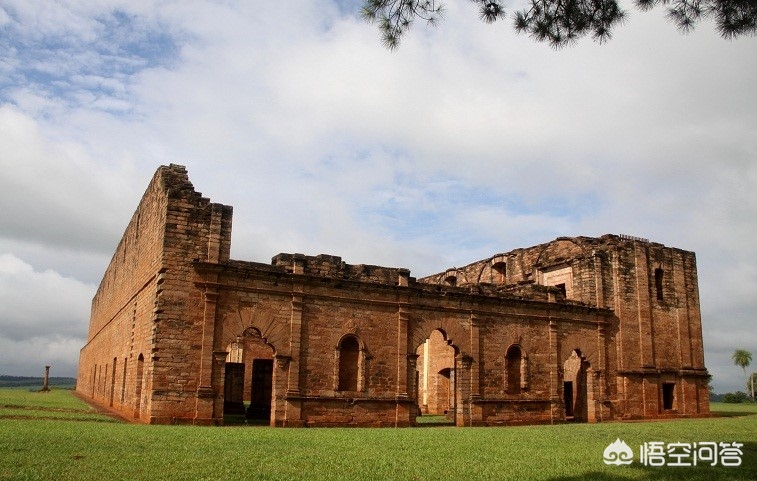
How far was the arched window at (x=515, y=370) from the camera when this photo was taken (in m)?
24.8

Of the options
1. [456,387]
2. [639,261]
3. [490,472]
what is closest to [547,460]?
[490,472]

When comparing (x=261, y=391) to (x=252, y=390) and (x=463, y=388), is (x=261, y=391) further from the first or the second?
(x=463, y=388)

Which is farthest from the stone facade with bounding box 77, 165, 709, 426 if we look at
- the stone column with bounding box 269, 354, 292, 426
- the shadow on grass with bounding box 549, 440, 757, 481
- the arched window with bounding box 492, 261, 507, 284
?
the shadow on grass with bounding box 549, 440, 757, 481

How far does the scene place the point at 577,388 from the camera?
96.4 ft

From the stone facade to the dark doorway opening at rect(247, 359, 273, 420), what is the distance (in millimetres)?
78

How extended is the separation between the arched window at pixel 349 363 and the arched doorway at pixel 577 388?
10.6 metres

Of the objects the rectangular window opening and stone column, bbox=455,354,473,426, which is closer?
stone column, bbox=455,354,473,426

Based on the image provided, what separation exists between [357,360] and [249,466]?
37.4ft

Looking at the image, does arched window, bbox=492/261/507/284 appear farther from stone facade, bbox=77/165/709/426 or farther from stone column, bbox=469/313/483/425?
stone column, bbox=469/313/483/425

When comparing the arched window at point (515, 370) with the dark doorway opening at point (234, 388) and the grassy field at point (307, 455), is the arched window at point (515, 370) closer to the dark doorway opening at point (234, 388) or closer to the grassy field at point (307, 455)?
the grassy field at point (307, 455)

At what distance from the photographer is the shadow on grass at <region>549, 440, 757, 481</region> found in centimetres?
1003

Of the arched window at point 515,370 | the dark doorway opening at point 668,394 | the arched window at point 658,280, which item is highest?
the arched window at point 658,280

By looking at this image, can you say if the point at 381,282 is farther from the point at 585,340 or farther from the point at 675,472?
the point at 675,472

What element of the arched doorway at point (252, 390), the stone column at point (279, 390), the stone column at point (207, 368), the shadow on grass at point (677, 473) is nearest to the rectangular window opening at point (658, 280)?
the arched doorway at point (252, 390)
